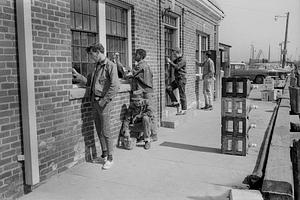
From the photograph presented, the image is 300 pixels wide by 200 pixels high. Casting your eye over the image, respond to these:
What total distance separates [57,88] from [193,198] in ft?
8.24

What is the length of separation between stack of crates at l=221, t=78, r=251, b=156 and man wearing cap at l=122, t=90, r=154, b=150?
1.50 metres

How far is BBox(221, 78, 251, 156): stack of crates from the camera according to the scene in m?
6.47

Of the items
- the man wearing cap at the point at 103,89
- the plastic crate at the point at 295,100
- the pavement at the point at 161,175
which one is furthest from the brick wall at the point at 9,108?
the plastic crate at the point at 295,100

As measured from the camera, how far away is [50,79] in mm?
5031

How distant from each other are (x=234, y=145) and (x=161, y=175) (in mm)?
1892

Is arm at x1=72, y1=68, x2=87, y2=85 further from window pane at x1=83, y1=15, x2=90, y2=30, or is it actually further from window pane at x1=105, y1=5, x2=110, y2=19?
window pane at x1=105, y1=5, x2=110, y2=19

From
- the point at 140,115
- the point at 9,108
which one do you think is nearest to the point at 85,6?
the point at 140,115

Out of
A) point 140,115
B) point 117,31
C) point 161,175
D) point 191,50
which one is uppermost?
point 117,31

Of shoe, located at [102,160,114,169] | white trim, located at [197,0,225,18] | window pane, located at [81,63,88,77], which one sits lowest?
shoe, located at [102,160,114,169]

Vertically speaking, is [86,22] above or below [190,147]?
above

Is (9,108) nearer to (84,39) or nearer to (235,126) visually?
(84,39)

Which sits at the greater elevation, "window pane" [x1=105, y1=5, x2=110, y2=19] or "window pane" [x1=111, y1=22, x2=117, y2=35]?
"window pane" [x1=105, y1=5, x2=110, y2=19]

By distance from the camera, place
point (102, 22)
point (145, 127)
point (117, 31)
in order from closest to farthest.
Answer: point (102, 22)
point (145, 127)
point (117, 31)

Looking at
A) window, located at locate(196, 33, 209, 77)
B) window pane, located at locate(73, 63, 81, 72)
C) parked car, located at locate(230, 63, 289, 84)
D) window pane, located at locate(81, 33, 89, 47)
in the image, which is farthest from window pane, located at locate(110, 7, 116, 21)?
parked car, located at locate(230, 63, 289, 84)
